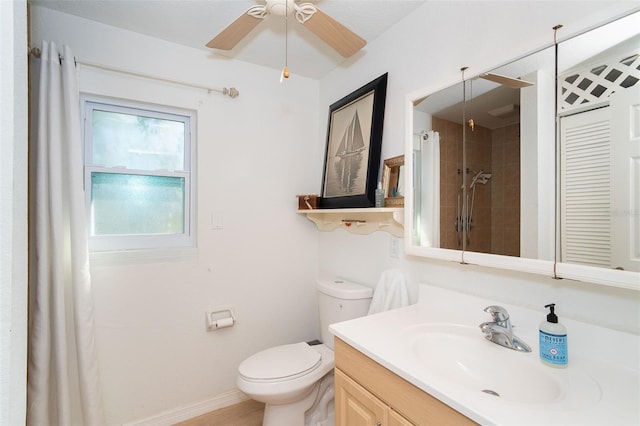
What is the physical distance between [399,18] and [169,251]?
6.28ft

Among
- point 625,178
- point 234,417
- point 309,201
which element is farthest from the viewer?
point 309,201

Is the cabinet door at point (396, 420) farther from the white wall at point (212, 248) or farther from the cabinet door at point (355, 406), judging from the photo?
the white wall at point (212, 248)

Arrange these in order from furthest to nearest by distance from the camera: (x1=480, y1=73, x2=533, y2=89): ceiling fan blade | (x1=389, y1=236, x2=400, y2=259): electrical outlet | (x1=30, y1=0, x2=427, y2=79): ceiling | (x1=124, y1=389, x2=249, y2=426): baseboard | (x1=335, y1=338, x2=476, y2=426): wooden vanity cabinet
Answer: (x1=124, y1=389, x2=249, y2=426): baseboard
(x1=389, y1=236, x2=400, y2=259): electrical outlet
(x1=30, y1=0, x2=427, y2=79): ceiling
(x1=480, y1=73, x2=533, y2=89): ceiling fan blade
(x1=335, y1=338, x2=476, y2=426): wooden vanity cabinet

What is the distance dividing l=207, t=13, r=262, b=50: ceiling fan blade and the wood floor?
7.10ft

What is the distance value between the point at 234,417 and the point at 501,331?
1.69 metres

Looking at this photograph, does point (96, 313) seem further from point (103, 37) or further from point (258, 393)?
point (103, 37)

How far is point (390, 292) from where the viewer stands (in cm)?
154

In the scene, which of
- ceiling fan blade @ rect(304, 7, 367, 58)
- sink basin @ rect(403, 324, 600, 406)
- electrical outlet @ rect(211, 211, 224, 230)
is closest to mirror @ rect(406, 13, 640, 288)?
sink basin @ rect(403, 324, 600, 406)

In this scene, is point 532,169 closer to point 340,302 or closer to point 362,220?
point 362,220

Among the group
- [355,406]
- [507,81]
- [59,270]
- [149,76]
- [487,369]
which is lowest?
[355,406]

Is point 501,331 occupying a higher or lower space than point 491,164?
lower

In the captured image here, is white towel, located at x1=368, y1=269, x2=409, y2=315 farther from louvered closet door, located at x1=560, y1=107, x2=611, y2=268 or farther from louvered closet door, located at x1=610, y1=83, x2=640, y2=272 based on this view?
louvered closet door, located at x1=610, y1=83, x2=640, y2=272

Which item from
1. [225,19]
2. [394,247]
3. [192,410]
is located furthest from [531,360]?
[225,19]

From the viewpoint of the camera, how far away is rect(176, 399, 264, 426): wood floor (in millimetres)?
1810
